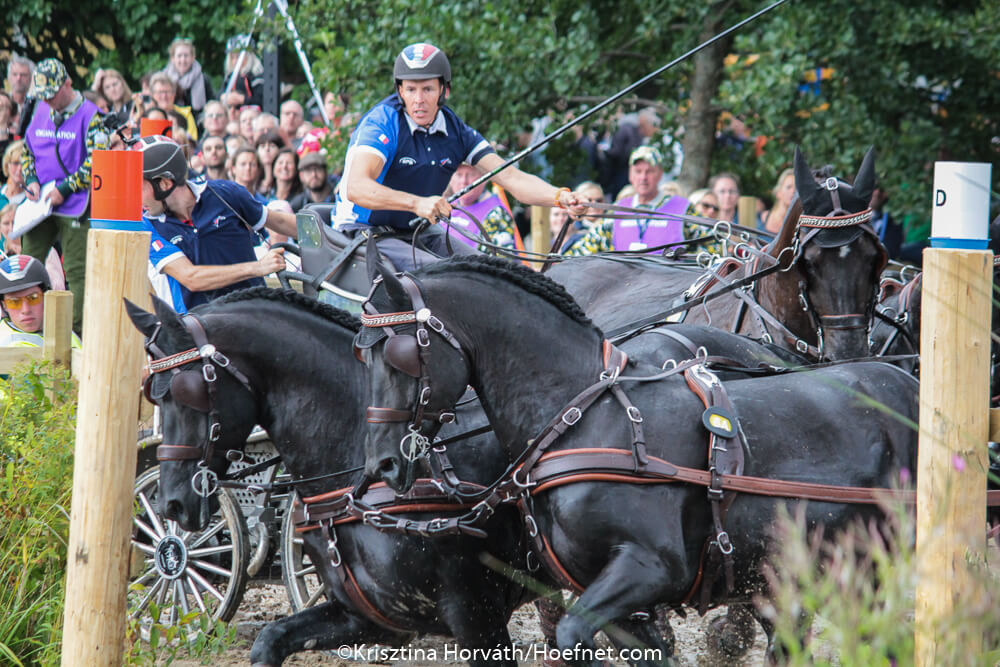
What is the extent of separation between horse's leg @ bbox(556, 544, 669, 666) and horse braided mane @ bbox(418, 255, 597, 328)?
32.2 inches

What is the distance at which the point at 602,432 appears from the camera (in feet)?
13.1

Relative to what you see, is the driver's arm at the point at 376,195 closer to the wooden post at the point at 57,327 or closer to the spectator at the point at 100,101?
the wooden post at the point at 57,327

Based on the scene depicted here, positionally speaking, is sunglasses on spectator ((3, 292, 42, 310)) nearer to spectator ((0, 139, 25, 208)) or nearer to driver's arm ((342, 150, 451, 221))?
driver's arm ((342, 150, 451, 221))

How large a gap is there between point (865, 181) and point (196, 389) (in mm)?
2843

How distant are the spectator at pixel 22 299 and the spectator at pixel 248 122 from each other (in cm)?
422

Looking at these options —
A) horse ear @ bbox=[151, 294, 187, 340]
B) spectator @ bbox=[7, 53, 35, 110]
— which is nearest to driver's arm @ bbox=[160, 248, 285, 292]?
horse ear @ bbox=[151, 294, 187, 340]

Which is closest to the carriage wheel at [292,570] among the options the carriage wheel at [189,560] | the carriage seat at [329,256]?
the carriage wheel at [189,560]

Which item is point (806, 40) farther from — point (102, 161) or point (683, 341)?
point (102, 161)

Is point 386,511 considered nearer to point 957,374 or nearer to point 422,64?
point 957,374

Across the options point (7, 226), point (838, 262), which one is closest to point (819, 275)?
point (838, 262)

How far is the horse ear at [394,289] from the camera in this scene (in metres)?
3.91

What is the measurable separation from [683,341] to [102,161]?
2.22m

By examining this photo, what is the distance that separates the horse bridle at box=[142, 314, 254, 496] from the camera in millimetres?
4277

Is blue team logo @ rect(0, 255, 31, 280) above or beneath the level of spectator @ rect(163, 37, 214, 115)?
beneath
